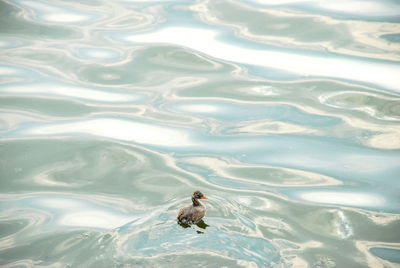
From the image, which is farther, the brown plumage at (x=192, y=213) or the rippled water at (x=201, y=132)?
the brown plumage at (x=192, y=213)

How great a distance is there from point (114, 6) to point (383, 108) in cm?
633

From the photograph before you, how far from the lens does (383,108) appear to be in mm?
8359

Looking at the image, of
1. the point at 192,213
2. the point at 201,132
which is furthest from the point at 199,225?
A: the point at 201,132

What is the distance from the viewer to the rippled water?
577 cm

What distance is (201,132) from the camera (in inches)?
321

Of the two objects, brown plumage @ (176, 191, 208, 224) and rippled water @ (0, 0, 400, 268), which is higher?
rippled water @ (0, 0, 400, 268)

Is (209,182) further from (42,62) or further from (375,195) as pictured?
(42,62)

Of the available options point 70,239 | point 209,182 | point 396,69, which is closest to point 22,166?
point 70,239

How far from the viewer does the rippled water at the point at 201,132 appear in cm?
577

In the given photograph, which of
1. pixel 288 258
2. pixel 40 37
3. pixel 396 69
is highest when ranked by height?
pixel 40 37

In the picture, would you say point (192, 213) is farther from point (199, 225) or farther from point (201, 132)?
point (201, 132)

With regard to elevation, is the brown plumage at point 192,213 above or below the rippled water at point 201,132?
below

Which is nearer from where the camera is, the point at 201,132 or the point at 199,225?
the point at 199,225

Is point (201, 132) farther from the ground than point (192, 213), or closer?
farther from the ground
